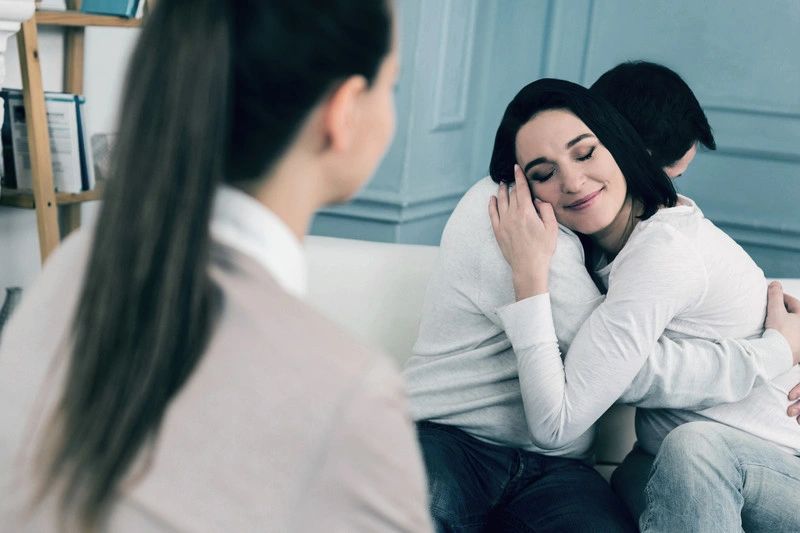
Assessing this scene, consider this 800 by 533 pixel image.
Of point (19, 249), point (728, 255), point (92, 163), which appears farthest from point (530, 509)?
point (19, 249)

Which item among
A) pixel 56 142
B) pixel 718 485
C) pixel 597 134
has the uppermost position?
pixel 597 134

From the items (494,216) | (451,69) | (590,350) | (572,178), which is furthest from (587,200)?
(451,69)

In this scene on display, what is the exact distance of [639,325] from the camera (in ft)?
5.18

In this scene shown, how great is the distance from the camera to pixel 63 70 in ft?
9.36

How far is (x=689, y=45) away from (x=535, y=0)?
1.70 ft

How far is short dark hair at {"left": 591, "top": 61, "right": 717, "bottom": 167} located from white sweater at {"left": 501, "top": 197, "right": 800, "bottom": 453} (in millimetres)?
226

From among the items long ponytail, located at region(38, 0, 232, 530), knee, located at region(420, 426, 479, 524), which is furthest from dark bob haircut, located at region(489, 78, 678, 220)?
long ponytail, located at region(38, 0, 232, 530)

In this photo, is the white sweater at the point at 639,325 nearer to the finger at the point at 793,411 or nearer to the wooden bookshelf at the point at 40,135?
the finger at the point at 793,411

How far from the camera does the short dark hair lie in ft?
6.19

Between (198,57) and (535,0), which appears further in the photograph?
(535,0)

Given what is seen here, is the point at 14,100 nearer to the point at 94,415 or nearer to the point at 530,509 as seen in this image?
the point at 530,509

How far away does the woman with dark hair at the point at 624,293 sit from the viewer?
5.19 ft

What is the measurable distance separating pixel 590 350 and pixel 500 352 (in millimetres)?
210

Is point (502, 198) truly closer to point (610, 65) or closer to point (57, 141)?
point (57, 141)
